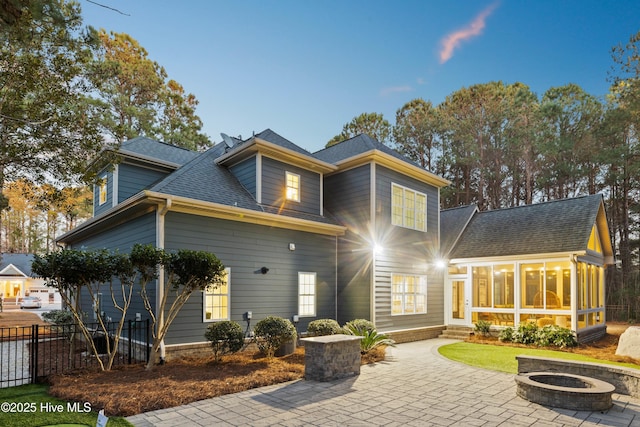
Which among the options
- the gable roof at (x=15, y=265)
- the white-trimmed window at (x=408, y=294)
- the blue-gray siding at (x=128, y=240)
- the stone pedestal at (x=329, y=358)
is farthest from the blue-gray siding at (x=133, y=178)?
the gable roof at (x=15, y=265)

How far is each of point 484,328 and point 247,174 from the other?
9710mm

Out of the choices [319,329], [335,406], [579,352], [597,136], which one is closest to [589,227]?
[579,352]

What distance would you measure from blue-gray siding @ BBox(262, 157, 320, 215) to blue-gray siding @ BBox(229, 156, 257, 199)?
304mm

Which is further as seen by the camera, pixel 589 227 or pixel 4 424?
pixel 589 227

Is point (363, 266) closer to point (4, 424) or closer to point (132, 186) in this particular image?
point (132, 186)

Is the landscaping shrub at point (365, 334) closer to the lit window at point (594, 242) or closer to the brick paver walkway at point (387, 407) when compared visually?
the brick paver walkway at point (387, 407)

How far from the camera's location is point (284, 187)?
11844 mm

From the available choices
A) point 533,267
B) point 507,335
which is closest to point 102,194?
point 507,335

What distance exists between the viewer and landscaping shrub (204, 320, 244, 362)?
8344 millimetres

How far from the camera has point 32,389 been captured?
21.1ft

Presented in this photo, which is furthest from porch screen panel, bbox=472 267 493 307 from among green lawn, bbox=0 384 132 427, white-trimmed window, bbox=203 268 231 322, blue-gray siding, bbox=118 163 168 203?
green lawn, bbox=0 384 132 427

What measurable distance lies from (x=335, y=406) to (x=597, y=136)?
1005 inches

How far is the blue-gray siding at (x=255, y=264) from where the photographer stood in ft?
29.5

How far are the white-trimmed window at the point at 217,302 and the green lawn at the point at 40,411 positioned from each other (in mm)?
3579
